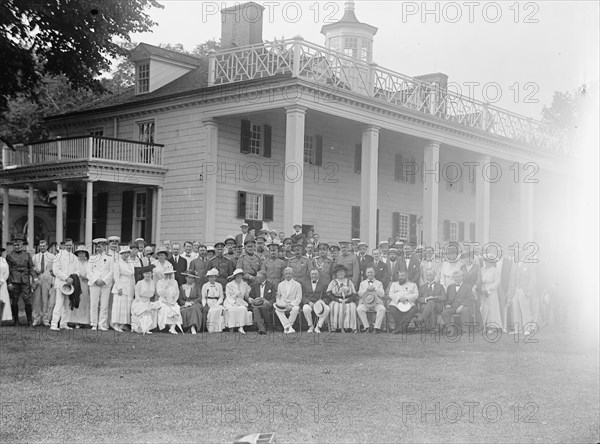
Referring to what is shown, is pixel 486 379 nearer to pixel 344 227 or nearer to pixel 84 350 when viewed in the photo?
pixel 84 350

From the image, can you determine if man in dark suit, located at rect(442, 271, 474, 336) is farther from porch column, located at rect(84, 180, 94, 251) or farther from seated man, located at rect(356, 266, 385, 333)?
porch column, located at rect(84, 180, 94, 251)

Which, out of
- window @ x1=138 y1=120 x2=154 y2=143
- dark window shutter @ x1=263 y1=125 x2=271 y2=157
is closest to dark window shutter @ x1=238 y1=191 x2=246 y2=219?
dark window shutter @ x1=263 y1=125 x2=271 y2=157

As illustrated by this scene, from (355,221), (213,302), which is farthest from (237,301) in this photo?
(355,221)

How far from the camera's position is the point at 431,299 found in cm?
1614

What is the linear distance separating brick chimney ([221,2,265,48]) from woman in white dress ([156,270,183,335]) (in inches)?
548

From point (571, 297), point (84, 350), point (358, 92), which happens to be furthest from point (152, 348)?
point (358, 92)

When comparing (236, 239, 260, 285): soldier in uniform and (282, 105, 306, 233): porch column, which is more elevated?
(282, 105, 306, 233): porch column

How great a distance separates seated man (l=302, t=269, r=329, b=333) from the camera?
621 inches

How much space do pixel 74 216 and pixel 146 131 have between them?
523 centimetres

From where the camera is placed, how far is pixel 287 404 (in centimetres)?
861

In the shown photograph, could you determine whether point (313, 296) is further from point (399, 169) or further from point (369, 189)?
point (399, 169)

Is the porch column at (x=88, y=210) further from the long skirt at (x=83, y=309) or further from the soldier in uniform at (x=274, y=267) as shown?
the soldier in uniform at (x=274, y=267)

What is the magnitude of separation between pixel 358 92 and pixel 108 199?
10.4 metres

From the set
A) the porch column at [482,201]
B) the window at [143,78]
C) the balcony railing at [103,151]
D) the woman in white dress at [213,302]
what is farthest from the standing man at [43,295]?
the porch column at [482,201]
